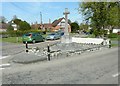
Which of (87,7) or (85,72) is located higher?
(87,7)

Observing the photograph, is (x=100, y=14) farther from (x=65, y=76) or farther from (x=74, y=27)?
(x=74, y=27)

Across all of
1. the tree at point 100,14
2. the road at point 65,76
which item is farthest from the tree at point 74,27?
the road at point 65,76

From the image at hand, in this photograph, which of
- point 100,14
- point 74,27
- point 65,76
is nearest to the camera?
point 65,76

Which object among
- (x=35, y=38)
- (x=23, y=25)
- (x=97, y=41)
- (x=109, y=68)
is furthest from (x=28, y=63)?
(x=23, y=25)

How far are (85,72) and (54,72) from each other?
4.77 feet

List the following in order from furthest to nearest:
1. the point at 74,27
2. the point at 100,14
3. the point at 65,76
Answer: the point at 74,27 < the point at 100,14 < the point at 65,76

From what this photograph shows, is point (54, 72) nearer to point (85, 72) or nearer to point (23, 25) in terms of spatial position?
point (85, 72)

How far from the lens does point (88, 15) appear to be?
4206cm

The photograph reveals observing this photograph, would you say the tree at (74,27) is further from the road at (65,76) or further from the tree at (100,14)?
the road at (65,76)

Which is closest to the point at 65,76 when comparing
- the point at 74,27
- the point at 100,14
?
the point at 100,14

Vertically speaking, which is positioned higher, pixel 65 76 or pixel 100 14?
pixel 100 14

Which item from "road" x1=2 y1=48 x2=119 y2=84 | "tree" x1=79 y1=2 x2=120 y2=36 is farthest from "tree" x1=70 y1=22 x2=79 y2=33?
"road" x1=2 y1=48 x2=119 y2=84

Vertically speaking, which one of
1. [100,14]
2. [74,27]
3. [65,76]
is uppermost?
[100,14]

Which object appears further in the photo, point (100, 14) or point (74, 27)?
point (74, 27)
